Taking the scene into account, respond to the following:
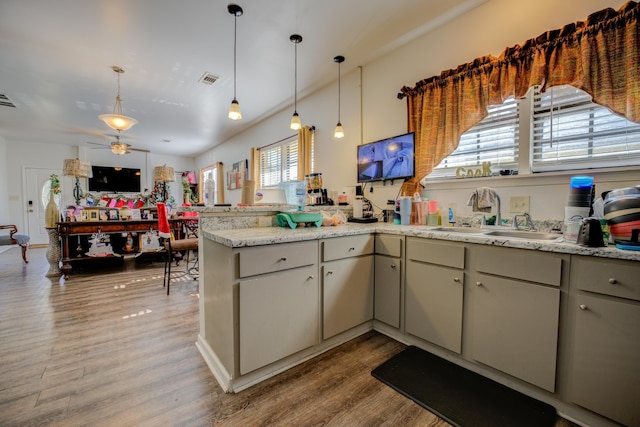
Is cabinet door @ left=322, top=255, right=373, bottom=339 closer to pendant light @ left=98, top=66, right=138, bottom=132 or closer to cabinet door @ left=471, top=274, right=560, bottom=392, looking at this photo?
cabinet door @ left=471, top=274, right=560, bottom=392

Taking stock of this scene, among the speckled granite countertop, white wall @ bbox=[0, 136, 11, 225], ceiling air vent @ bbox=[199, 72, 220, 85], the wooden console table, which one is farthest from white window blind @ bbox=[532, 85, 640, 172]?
white wall @ bbox=[0, 136, 11, 225]

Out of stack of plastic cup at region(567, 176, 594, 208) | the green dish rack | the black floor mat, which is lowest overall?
the black floor mat

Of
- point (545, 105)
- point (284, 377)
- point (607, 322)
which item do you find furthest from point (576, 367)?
point (545, 105)

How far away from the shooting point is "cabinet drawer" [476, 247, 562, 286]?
51.0 inches

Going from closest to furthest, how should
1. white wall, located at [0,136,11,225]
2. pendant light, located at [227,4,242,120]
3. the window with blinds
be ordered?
pendant light, located at [227,4,242,120], the window with blinds, white wall, located at [0,136,11,225]

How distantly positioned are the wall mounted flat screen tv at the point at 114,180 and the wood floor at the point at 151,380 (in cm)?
570

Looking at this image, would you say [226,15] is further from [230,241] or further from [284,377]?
[284,377]

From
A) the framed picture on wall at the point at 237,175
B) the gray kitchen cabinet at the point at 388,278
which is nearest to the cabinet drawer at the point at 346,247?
the gray kitchen cabinet at the point at 388,278

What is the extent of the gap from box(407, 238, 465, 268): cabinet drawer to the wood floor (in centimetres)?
71

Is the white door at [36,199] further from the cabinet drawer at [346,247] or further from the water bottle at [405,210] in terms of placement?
the water bottle at [405,210]

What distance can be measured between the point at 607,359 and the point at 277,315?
5.21ft

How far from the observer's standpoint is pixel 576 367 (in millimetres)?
1247

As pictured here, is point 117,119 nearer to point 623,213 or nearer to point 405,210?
point 405,210

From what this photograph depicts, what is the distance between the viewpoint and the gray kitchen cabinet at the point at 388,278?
6.47 ft
